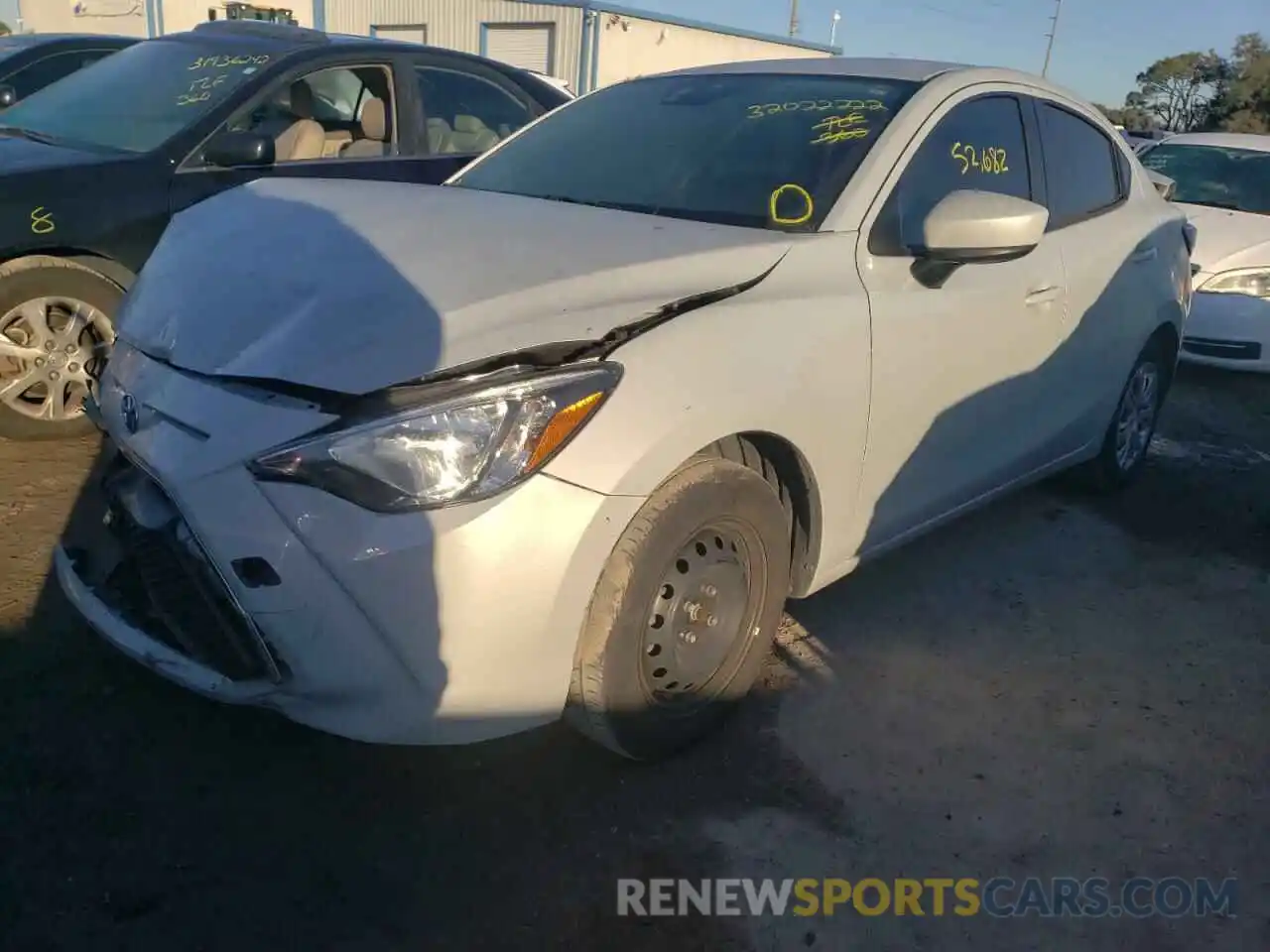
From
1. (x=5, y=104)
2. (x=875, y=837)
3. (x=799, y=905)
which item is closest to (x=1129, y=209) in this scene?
(x=875, y=837)

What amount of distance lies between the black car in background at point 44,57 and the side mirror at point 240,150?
140 inches

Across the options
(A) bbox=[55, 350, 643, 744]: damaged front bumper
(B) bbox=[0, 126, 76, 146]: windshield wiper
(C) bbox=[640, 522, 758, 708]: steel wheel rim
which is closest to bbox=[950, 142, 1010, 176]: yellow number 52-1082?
(C) bbox=[640, 522, 758, 708]: steel wheel rim

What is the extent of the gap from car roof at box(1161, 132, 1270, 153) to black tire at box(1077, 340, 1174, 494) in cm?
485

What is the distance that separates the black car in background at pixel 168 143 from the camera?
407cm

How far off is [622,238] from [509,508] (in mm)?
916

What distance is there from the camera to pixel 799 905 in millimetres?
2309

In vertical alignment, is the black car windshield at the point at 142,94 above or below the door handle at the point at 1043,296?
above

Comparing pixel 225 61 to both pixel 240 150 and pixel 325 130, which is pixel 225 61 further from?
pixel 240 150

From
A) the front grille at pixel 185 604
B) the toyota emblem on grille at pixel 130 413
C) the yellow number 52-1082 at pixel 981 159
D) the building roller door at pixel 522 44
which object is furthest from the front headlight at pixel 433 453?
the building roller door at pixel 522 44

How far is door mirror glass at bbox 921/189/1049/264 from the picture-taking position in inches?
113

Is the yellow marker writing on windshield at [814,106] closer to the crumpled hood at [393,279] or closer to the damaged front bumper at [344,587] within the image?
the crumpled hood at [393,279]

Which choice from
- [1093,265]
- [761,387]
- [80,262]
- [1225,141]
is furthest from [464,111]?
[1225,141]

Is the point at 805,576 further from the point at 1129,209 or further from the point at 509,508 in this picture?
the point at 1129,209

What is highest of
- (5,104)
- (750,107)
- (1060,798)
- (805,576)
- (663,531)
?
(750,107)
